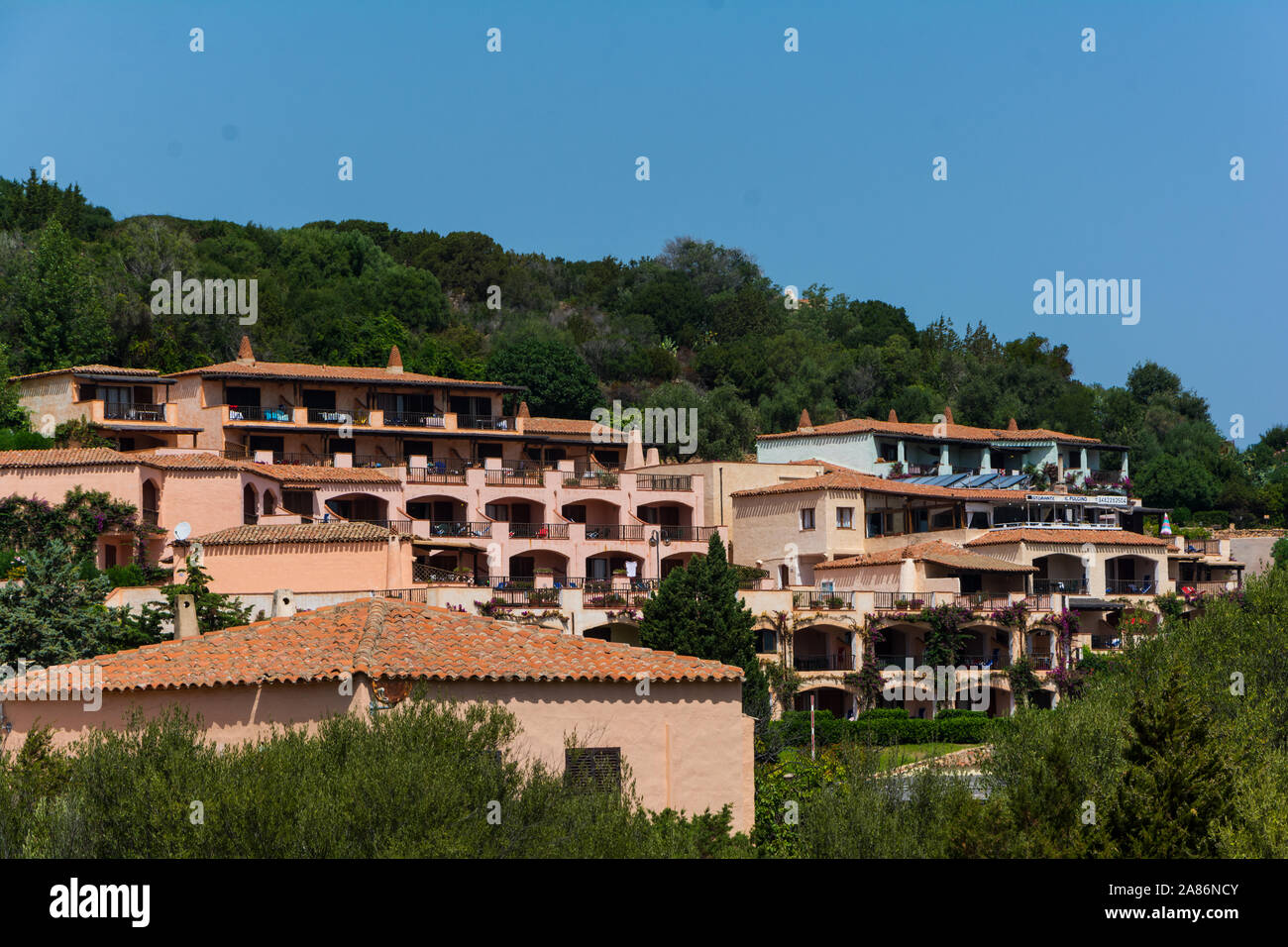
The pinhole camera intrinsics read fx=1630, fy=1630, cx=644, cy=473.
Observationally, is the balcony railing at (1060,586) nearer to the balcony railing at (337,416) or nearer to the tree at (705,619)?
the tree at (705,619)

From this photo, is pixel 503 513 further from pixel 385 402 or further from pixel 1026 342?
pixel 1026 342

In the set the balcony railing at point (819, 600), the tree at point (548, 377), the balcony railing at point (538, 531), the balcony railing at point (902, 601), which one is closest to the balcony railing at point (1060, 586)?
the balcony railing at point (902, 601)

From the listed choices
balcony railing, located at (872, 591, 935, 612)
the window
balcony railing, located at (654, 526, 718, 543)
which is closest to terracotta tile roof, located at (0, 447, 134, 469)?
balcony railing, located at (654, 526, 718, 543)

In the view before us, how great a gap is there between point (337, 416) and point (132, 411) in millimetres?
9314

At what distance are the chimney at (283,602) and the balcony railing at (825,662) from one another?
22.5 m

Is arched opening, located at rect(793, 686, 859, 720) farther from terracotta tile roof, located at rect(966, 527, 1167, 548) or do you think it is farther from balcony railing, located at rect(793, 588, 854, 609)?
terracotta tile roof, located at rect(966, 527, 1167, 548)

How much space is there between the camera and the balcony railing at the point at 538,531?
233ft

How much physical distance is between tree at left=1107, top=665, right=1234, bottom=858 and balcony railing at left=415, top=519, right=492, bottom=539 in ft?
138

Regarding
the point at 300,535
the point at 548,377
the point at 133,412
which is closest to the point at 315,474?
the point at 133,412

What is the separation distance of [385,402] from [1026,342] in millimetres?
71203

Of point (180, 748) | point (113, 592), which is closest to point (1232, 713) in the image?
point (180, 748)

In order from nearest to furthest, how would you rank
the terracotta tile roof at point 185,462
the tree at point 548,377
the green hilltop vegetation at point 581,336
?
the terracotta tile roof at point 185,462 < the green hilltop vegetation at point 581,336 < the tree at point 548,377

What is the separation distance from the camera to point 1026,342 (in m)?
135

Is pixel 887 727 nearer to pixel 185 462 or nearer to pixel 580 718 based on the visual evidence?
pixel 185 462
